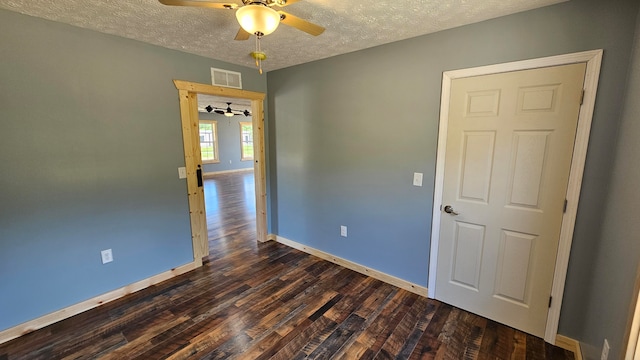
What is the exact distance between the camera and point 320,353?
6.08 feet

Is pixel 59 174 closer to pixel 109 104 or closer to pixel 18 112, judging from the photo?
pixel 18 112

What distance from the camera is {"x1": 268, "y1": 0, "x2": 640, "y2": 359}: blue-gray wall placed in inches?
63.7

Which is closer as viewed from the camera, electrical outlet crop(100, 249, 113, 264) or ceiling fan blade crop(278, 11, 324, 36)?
ceiling fan blade crop(278, 11, 324, 36)

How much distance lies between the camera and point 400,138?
8.20ft

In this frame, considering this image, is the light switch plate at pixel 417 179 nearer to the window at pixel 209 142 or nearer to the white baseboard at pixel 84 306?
the white baseboard at pixel 84 306

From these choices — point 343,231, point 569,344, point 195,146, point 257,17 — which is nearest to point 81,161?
point 195,146

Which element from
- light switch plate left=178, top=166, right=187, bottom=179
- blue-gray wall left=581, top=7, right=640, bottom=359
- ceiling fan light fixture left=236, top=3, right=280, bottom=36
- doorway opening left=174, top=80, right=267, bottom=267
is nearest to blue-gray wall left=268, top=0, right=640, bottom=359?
blue-gray wall left=581, top=7, right=640, bottom=359

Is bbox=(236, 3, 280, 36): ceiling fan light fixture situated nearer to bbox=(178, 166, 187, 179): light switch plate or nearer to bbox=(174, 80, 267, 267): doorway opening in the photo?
bbox=(174, 80, 267, 267): doorway opening

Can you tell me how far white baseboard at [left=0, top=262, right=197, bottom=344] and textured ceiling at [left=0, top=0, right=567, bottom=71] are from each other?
2.37m

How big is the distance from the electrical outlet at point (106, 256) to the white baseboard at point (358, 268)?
1904 millimetres

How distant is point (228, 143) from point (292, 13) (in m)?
9.22

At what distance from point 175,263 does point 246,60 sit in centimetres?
248

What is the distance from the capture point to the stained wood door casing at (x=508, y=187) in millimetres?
1794

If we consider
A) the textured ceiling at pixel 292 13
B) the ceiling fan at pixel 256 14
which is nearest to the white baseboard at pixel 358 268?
the textured ceiling at pixel 292 13
